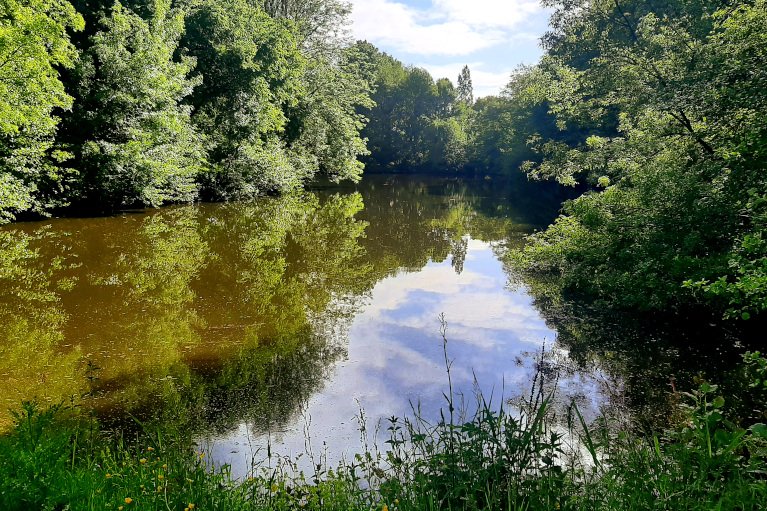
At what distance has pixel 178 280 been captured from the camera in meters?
10.4

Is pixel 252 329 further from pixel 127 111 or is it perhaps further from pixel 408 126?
pixel 408 126

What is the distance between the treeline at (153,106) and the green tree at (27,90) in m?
0.04

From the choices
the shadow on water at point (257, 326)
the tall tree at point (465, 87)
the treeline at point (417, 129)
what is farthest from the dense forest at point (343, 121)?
the tall tree at point (465, 87)

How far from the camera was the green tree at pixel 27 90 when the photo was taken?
12.6 meters

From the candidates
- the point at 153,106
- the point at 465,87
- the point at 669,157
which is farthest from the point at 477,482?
the point at 465,87

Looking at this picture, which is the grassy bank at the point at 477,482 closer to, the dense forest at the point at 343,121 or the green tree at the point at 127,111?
the dense forest at the point at 343,121

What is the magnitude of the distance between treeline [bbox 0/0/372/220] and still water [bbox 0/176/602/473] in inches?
82.7

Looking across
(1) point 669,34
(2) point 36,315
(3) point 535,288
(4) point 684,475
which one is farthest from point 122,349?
(1) point 669,34

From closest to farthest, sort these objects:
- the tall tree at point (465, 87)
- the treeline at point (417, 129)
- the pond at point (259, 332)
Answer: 1. the pond at point (259, 332)
2. the treeline at point (417, 129)
3. the tall tree at point (465, 87)

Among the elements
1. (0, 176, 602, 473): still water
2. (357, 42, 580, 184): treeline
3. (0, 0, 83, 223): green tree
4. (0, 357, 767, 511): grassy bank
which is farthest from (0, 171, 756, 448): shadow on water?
(357, 42, 580, 184): treeline

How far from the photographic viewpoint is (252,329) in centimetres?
801

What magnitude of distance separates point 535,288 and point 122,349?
8.14m

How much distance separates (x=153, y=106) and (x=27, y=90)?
5535mm

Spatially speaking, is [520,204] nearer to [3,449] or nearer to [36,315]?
[36,315]
